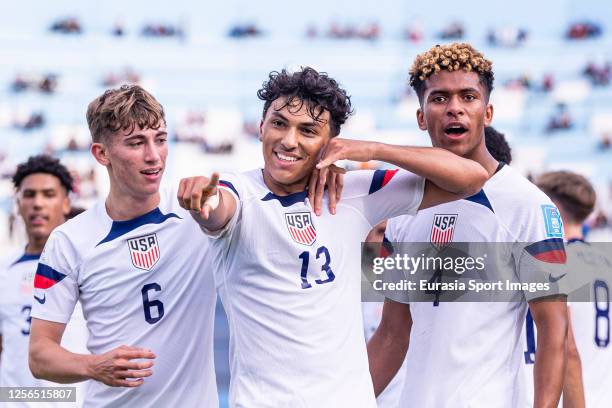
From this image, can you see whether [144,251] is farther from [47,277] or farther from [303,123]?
[303,123]

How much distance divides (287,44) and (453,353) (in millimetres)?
22162

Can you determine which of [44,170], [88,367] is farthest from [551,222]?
[44,170]

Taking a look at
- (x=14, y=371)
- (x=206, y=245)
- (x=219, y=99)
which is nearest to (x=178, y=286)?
(x=206, y=245)

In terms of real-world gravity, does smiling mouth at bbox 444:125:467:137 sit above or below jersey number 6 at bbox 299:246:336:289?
above

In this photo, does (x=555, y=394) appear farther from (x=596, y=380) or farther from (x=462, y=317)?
(x=596, y=380)

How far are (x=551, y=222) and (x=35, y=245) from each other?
3.51m

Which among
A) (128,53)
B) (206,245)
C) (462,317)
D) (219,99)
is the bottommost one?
(462,317)

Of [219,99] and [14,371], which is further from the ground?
[219,99]

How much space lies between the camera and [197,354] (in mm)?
4078

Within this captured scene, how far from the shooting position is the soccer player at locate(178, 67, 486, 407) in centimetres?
327

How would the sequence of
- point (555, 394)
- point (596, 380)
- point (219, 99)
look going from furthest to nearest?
point (219, 99) < point (596, 380) < point (555, 394)

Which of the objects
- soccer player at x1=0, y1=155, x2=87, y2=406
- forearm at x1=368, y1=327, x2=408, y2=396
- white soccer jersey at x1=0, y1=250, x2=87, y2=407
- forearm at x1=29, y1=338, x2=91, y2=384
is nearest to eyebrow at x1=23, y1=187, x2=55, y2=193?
soccer player at x1=0, y1=155, x2=87, y2=406

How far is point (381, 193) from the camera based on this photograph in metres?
3.51

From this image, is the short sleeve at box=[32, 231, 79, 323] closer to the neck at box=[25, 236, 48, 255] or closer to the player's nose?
the player's nose
